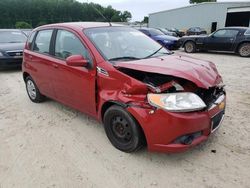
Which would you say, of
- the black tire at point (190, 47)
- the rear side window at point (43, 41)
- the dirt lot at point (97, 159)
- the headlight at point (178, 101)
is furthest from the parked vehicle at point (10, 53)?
the black tire at point (190, 47)

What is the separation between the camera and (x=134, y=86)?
2938mm

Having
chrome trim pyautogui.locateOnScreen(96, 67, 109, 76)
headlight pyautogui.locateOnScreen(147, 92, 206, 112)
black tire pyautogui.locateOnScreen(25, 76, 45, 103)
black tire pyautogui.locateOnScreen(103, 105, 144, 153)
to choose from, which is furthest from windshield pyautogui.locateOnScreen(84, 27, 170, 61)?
black tire pyautogui.locateOnScreen(25, 76, 45, 103)

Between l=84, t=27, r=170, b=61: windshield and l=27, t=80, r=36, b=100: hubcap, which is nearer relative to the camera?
l=84, t=27, r=170, b=61: windshield

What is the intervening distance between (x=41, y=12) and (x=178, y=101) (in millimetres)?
59368

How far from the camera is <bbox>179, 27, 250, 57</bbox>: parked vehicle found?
39.0 ft

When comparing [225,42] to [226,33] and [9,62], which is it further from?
[9,62]

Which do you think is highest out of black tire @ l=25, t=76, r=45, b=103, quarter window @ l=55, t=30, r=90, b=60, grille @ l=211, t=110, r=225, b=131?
quarter window @ l=55, t=30, r=90, b=60

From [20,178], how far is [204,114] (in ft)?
7.42

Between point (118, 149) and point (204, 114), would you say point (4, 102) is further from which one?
point (204, 114)

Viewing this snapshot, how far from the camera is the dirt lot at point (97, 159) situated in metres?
2.79

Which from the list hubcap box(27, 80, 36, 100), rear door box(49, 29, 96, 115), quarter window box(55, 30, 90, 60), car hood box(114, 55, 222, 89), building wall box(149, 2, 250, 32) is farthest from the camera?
building wall box(149, 2, 250, 32)

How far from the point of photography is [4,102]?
219 inches

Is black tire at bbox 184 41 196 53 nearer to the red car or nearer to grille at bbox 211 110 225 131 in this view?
the red car

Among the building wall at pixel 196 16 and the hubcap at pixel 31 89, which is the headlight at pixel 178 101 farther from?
the building wall at pixel 196 16
